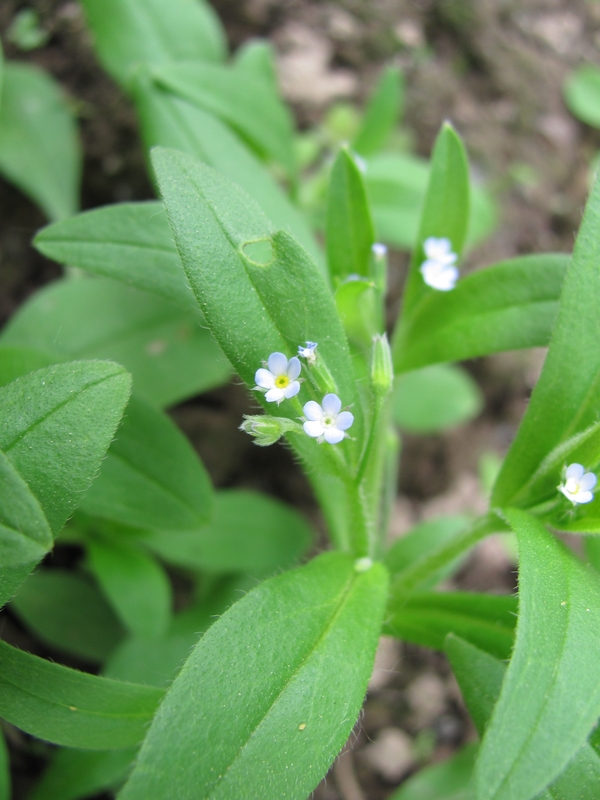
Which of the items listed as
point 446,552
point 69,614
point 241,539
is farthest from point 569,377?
point 69,614

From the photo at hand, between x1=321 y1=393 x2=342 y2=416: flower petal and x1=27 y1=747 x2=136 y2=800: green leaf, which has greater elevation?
x1=321 y1=393 x2=342 y2=416: flower petal

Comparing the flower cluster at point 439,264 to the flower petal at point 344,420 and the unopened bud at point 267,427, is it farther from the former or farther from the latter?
the unopened bud at point 267,427

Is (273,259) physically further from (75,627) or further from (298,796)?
(75,627)

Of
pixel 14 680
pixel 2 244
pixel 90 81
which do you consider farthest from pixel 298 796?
pixel 90 81

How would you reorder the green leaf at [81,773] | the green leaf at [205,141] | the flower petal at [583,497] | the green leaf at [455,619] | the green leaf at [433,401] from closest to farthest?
the flower petal at [583,497] → the green leaf at [455,619] → the green leaf at [81,773] → the green leaf at [205,141] → the green leaf at [433,401]

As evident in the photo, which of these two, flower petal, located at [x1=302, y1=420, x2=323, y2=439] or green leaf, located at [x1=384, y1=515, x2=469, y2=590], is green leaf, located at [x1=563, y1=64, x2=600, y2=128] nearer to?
green leaf, located at [x1=384, y1=515, x2=469, y2=590]

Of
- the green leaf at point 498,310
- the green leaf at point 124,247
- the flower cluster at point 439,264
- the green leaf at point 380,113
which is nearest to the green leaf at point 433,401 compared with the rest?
the green leaf at point 498,310

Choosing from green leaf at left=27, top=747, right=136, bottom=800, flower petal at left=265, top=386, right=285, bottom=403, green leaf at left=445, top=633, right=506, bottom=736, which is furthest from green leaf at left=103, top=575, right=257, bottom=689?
flower petal at left=265, top=386, right=285, bottom=403
